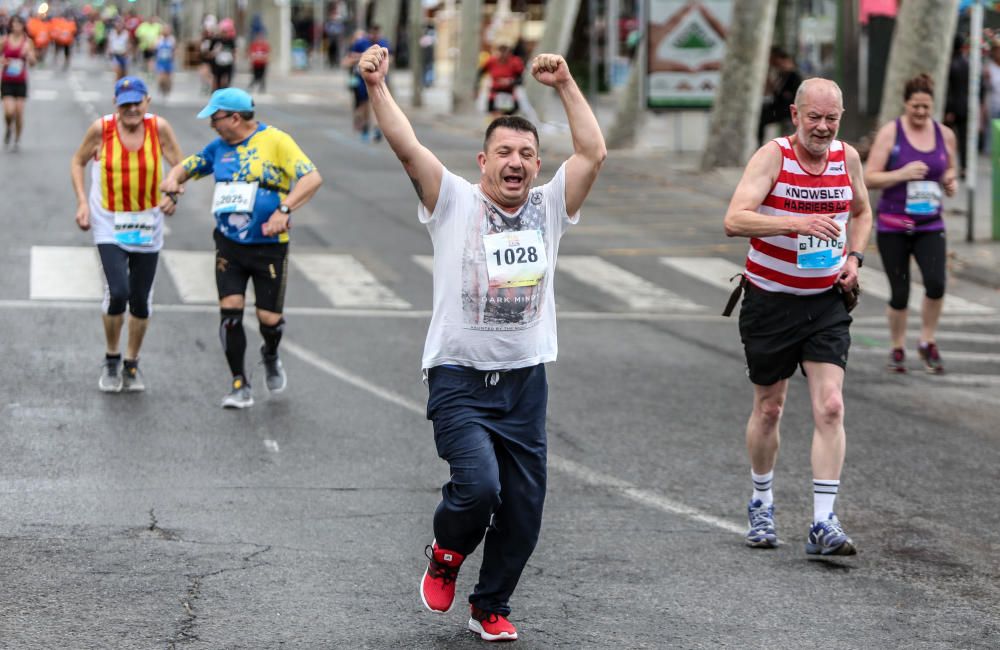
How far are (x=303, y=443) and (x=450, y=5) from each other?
53.5m

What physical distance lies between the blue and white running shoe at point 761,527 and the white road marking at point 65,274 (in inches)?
336

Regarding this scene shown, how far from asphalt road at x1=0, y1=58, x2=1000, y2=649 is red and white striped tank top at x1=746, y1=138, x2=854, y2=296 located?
1.15 meters

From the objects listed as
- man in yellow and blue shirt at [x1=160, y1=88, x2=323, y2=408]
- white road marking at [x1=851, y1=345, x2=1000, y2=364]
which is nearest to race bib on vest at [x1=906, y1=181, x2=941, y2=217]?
white road marking at [x1=851, y1=345, x2=1000, y2=364]

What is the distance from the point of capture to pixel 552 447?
32.0 feet

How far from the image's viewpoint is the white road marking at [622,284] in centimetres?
1570

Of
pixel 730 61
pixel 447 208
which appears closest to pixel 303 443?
pixel 447 208

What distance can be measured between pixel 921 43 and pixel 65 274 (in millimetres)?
10691

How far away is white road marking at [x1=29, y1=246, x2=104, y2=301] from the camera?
49.3ft

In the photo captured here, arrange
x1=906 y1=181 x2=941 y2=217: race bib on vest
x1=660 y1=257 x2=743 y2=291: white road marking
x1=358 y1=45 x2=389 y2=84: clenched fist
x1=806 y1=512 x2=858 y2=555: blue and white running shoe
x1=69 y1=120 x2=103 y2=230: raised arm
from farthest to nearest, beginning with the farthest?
x1=660 y1=257 x2=743 y2=291: white road marking
x1=906 y1=181 x2=941 y2=217: race bib on vest
x1=69 y1=120 x2=103 y2=230: raised arm
x1=806 y1=512 x2=858 y2=555: blue and white running shoe
x1=358 y1=45 x2=389 y2=84: clenched fist

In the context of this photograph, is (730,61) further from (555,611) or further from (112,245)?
(555,611)

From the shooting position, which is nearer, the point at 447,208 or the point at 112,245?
the point at 447,208

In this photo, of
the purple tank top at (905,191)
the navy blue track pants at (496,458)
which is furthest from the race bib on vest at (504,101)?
the navy blue track pants at (496,458)

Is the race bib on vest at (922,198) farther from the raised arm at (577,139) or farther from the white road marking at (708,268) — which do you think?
the raised arm at (577,139)

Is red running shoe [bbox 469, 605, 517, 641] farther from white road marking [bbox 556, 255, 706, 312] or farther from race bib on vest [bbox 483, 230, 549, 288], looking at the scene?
white road marking [bbox 556, 255, 706, 312]
